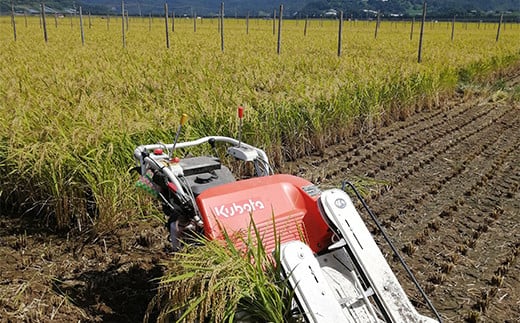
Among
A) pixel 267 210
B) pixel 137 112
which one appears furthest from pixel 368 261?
pixel 137 112

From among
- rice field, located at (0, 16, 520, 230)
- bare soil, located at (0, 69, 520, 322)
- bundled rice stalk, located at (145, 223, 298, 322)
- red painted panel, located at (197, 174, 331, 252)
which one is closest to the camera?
bundled rice stalk, located at (145, 223, 298, 322)

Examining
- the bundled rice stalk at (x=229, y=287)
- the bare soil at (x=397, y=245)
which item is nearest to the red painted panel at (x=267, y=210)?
the bundled rice stalk at (x=229, y=287)

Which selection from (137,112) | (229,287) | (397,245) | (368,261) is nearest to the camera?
(229,287)

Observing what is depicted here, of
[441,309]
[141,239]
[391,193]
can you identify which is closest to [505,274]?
[441,309]

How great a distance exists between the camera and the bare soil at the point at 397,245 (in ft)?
9.72

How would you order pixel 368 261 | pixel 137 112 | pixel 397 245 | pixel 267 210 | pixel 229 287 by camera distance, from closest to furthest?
pixel 229 287 < pixel 368 261 < pixel 267 210 < pixel 397 245 < pixel 137 112

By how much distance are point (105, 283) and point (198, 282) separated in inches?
49.8

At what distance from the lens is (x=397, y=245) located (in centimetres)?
389

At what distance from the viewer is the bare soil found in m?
2.96

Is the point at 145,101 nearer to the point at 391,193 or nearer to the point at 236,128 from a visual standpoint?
the point at 236,128

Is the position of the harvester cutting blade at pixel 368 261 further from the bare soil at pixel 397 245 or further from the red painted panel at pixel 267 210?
the bare soil at pixel 397 245

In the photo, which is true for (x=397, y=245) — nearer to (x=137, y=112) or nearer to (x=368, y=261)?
(x=368, y=261)

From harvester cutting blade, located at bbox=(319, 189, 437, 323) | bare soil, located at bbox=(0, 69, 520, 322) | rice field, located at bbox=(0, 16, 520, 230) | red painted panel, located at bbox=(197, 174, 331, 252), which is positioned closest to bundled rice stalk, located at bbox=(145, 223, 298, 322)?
red painted panel, located at bbox=(197, 174, 331, 252)

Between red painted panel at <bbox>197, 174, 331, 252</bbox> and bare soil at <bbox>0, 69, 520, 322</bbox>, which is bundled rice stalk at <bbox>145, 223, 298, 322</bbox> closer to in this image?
red painted panel at <bbox>197, 174, 331, 252</bbox>
